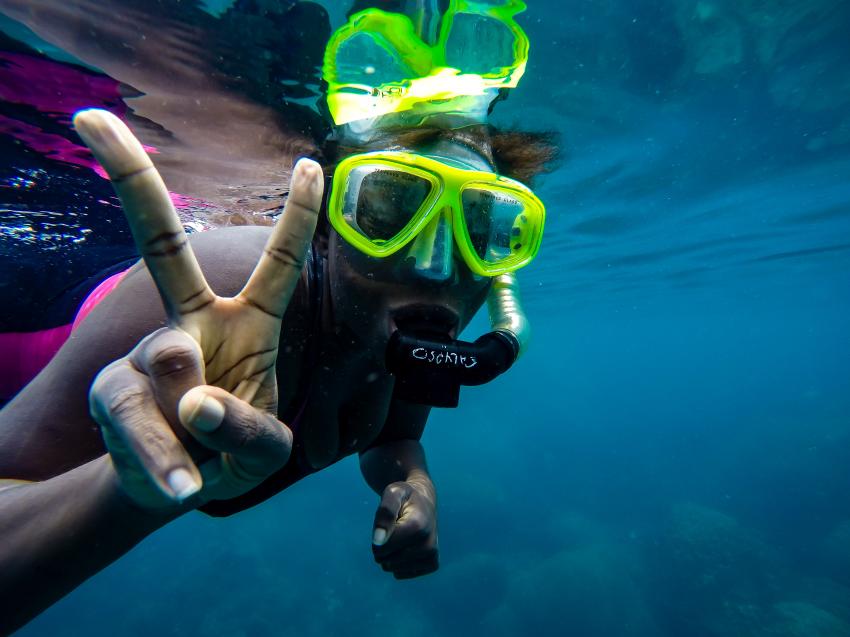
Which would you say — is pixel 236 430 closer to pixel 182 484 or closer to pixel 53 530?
pixel 182 484

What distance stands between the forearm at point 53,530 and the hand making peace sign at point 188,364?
0.15m

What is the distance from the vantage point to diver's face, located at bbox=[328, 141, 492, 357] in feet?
8.22

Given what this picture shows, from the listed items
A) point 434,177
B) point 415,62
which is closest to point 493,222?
point 434,177

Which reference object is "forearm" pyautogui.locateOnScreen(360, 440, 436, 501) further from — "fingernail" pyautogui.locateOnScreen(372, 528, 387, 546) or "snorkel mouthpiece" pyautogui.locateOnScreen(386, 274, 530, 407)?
"snorkel mouthpiece" pyautogui.locateOnScreen(386, 274, 530, 407)

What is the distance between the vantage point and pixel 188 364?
1.25 metres

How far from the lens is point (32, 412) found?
170 cm

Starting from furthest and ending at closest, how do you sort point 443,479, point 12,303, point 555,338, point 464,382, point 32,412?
point 555,338, point 443,479, point 12,303, point 464,382, point 32,412

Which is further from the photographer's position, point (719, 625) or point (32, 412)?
point (719, 625)

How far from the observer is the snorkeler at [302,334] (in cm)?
128

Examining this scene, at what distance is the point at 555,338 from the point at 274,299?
58.7 metres

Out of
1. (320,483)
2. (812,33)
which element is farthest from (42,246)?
(320,483)

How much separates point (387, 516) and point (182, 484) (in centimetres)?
160

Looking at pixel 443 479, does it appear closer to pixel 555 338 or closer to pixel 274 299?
pixel 274 299

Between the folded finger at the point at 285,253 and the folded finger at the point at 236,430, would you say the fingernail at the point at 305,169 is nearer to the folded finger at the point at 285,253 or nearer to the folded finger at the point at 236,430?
the folded finger at the point at 285,253
